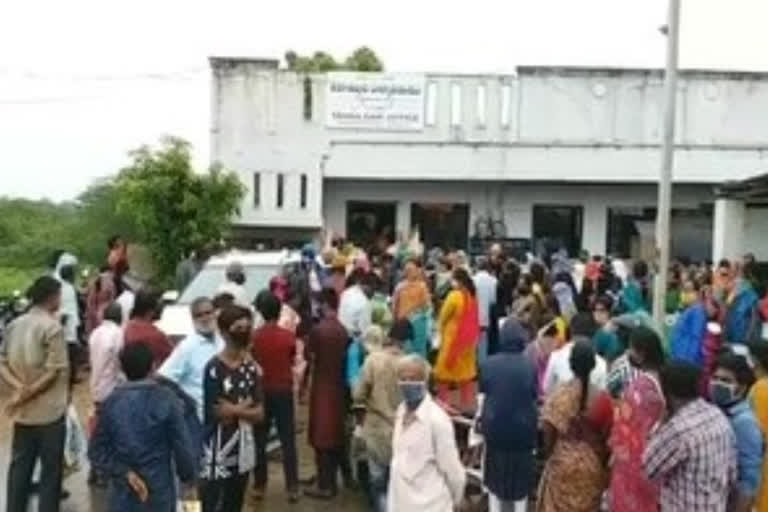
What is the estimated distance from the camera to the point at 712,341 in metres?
13.1

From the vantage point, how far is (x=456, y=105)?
38.3m

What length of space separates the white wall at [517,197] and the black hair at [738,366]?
98.4ft

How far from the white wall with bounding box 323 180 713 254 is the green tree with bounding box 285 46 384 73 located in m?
13.8

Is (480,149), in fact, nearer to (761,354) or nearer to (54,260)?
(54,260)

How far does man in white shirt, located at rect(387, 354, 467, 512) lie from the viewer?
7.98 m

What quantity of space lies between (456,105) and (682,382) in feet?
104

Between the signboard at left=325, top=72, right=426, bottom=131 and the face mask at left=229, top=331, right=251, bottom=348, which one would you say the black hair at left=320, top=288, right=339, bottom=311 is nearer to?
the face mask at left=229, top=331, right=251, bottom=348

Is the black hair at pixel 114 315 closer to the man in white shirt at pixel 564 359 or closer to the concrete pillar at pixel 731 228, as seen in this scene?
the man in white shirt at pixel 564 359

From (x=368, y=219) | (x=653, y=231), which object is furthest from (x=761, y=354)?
(x=368, y=219)

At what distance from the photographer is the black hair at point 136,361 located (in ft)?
25.6

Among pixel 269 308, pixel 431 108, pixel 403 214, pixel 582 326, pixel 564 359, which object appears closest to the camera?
pixel 564 359

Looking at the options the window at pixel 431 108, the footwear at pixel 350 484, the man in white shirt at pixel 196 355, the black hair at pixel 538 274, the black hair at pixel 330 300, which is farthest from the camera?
the window at pixel 431 108

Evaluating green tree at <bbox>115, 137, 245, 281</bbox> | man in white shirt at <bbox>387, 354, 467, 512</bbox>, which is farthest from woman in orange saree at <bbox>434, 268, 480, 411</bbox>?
green tree at <bbox>115, 137, 245, 281</bbox>

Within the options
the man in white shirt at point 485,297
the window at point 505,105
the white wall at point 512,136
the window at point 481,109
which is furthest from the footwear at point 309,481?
the window at point 505,105
